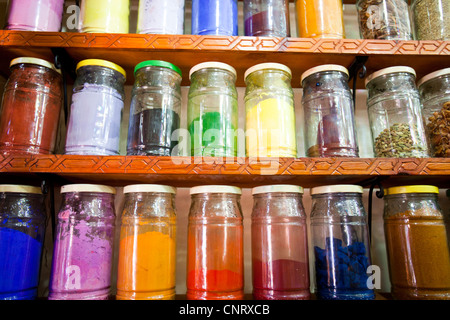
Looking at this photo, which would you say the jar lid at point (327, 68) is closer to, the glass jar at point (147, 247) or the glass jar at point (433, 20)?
the glass jar at point (433, 20)

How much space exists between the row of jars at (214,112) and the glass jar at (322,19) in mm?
125

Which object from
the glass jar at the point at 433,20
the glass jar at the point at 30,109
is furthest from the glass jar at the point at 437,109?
the glass jar at the point at 30,109

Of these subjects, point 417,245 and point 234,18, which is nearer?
point 417,245

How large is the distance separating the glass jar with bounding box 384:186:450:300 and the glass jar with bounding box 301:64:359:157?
0.21m

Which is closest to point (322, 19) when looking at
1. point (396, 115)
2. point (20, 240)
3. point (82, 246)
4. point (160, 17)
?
point (396, 115)

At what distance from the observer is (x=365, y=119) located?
114 cm

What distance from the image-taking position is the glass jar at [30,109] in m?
0.81

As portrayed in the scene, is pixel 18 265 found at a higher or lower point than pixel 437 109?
lower

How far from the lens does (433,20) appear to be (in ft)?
3.16

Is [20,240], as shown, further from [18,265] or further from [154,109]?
[154,109]

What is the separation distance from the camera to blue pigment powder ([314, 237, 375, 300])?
0.79 m

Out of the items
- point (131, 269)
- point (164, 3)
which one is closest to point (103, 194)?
point (131, 269)

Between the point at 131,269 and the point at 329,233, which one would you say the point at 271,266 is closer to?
the point at 329,233

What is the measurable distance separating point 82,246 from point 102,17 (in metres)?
0.69
